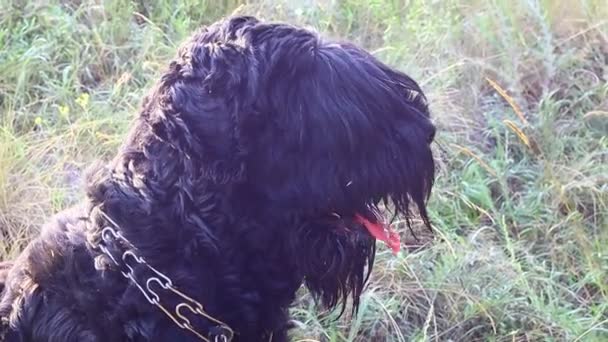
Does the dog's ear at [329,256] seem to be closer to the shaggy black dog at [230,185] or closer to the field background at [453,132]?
the shaggy black dog at [230,185]

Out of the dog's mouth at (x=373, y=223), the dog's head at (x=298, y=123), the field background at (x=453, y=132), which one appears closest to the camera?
the dog's head at (x=298, y=123)

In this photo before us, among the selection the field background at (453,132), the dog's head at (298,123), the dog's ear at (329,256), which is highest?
the dog's head at (298,123)

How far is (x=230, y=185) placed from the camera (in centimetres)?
223

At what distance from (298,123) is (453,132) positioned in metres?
2.21

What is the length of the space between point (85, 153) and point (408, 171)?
2.21m

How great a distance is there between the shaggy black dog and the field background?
1172mm

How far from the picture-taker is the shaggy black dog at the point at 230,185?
2209 millimetres

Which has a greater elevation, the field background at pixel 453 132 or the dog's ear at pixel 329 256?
the dog's ear at pixel 329 256

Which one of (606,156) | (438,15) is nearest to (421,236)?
(606,156)

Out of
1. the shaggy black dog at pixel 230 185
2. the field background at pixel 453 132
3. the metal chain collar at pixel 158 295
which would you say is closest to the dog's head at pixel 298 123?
the shaggy black dog at pixel 230 185

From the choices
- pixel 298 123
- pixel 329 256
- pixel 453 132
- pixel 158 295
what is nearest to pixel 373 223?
pixel 329 256

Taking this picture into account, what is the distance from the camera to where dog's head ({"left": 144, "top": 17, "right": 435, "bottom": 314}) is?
7.23 feet

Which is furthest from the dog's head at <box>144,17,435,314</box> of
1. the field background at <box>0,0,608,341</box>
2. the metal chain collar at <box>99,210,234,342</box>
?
the field background at <box>0,0,608,341</box>

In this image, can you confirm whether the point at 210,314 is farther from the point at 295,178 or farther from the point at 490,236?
the point at 490,236
